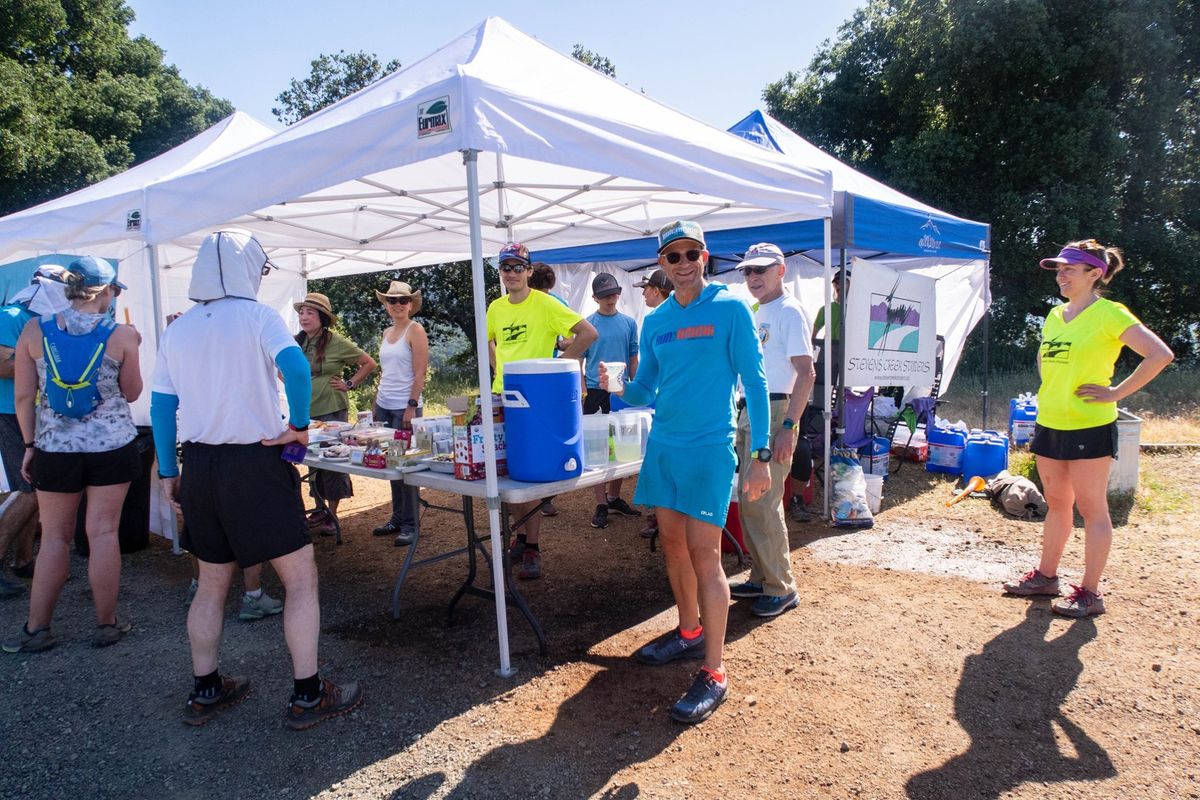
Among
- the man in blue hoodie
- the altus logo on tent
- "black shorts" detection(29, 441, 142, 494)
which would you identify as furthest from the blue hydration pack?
the altus logo on tent

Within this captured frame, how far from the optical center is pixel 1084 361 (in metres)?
3.33

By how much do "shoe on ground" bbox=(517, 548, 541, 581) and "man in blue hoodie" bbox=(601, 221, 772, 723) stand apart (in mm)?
1584

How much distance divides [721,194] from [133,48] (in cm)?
2331

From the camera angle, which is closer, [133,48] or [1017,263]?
[1017,263]

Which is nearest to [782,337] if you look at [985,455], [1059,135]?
[985,455]

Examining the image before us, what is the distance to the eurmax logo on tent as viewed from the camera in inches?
105

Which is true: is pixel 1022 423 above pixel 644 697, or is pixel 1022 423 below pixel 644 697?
above

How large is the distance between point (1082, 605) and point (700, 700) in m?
2.11

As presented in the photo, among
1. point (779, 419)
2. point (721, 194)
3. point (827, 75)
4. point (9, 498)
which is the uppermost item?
point (827, 75)

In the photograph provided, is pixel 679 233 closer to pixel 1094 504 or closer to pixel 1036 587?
pixel 1094 504

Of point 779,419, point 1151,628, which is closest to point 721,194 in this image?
point 779,419

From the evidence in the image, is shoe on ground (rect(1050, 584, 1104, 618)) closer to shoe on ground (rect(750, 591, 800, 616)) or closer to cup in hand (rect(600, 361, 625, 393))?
shoe on ground (rect(750, 591, 800, 616))

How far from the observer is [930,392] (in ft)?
23.5

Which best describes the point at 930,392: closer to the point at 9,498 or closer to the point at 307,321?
the point at 307,321
